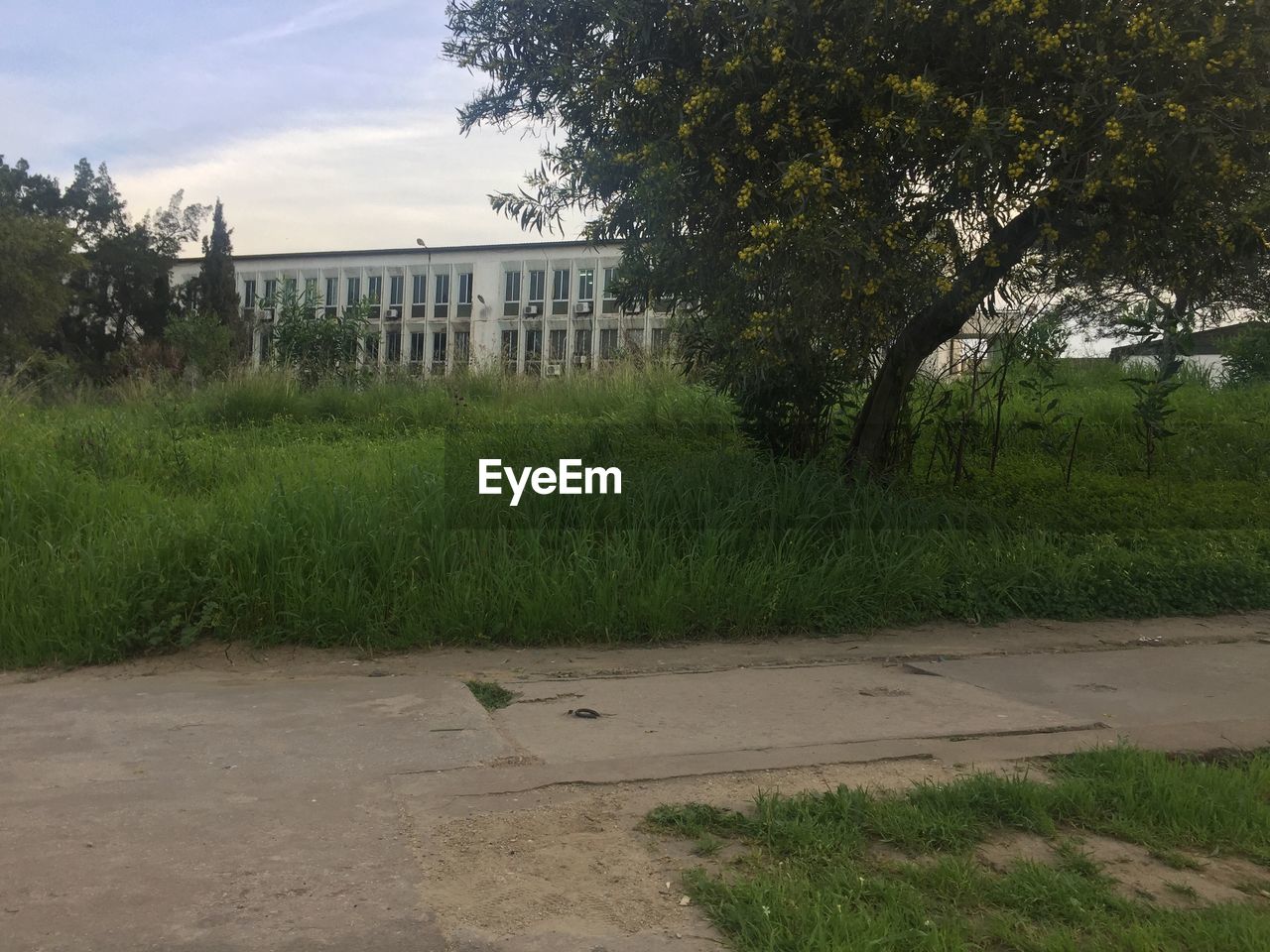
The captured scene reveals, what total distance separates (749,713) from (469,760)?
1.44m

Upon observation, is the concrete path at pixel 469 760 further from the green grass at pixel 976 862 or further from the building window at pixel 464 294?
the building window at pixel 464 294

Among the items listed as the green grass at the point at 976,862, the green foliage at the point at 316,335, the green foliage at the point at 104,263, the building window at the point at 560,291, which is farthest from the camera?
the building window at the point at 560,291

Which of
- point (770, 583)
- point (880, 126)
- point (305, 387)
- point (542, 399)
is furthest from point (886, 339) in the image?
point (305, 387)

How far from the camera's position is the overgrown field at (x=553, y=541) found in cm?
624

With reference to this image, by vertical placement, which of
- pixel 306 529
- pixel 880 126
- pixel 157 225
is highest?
pixel 157 225

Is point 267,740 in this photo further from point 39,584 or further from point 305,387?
point 305,387

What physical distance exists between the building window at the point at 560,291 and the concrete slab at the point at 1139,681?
48.3 metres

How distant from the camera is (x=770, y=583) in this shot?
6945 millimetres

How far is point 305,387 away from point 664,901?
12.6m

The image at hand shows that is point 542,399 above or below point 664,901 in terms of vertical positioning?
above

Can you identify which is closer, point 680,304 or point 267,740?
point 267,740

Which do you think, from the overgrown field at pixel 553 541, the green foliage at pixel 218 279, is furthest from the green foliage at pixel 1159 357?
the green foliage at pixel 218 279

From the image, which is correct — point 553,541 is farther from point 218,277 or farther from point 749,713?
point 218,277

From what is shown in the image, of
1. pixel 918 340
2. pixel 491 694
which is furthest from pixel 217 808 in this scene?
pixel 918 340
